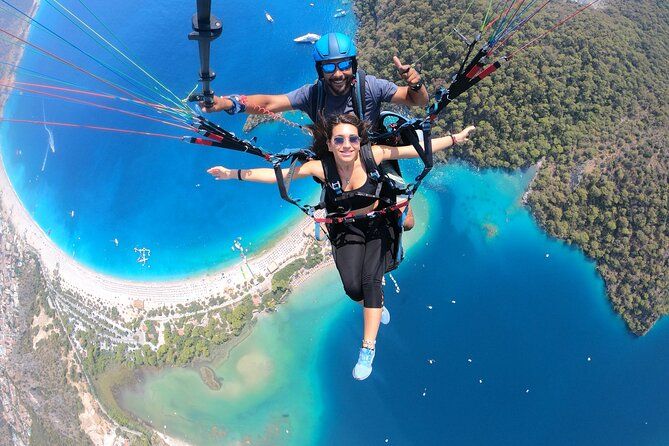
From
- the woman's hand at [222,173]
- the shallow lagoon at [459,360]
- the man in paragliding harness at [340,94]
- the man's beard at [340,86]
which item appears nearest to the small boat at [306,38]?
the shallow lagoon at [459,360]

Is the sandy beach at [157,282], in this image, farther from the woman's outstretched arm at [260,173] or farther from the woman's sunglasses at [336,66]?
the woman's sunglasses at [336,66]

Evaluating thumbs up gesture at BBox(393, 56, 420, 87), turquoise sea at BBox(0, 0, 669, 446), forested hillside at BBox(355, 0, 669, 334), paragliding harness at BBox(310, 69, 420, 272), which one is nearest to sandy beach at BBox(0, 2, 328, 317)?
turquoise sea at BBox(0, 0, 669, 446)

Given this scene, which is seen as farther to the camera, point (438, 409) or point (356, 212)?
point (438, 409)

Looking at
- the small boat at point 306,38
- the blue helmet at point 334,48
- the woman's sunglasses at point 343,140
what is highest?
the small boat at point 306,38

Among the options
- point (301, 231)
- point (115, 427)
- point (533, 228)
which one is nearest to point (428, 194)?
point (533, 228)

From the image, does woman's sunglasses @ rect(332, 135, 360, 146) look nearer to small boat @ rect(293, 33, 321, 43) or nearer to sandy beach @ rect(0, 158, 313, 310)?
sandy beach @ rect(0, 158, 313, 310)

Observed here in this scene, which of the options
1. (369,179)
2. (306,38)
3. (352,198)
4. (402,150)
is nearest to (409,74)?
(402,150)

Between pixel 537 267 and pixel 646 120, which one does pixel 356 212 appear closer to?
pixel 537 267
